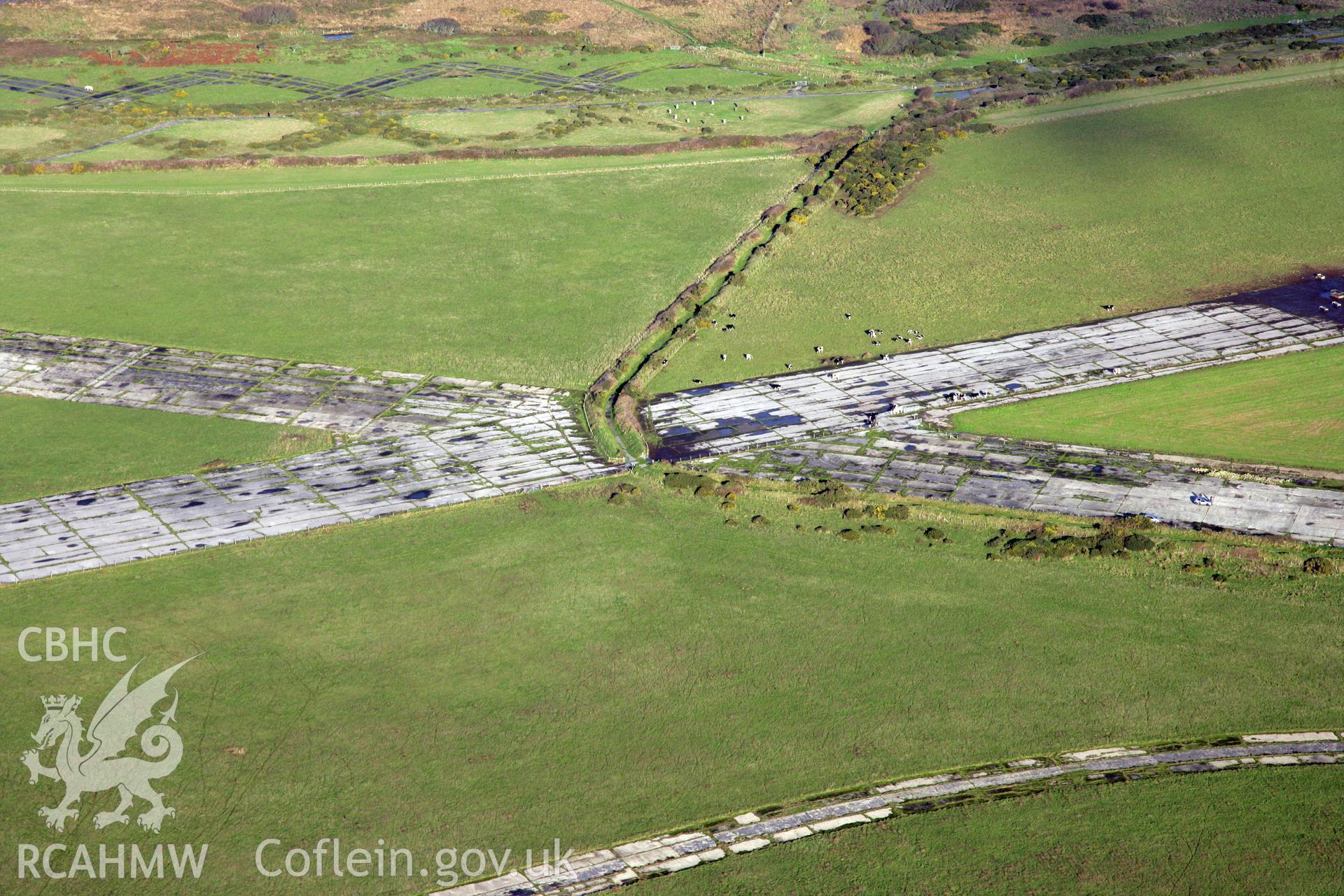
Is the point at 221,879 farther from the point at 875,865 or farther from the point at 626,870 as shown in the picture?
the point at 875,865

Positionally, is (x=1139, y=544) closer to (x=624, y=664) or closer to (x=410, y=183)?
(x=624, y=664)

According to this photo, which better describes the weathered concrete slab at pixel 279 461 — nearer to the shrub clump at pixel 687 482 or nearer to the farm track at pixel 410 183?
the shrub clump at pixel 687 482

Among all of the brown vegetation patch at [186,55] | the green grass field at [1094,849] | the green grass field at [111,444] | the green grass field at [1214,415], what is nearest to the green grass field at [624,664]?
the green grass field at [1094,849]

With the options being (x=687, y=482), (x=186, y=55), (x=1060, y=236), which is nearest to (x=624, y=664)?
(x=687, y=482)

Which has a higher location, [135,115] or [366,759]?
[135,115]

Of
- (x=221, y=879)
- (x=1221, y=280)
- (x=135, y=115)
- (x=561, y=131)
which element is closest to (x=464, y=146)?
(x=561, y=131)

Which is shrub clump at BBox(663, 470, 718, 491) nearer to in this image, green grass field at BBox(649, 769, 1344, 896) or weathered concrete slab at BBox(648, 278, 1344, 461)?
weathered concrete slab at BBox(648, 278, 1344, 461)
